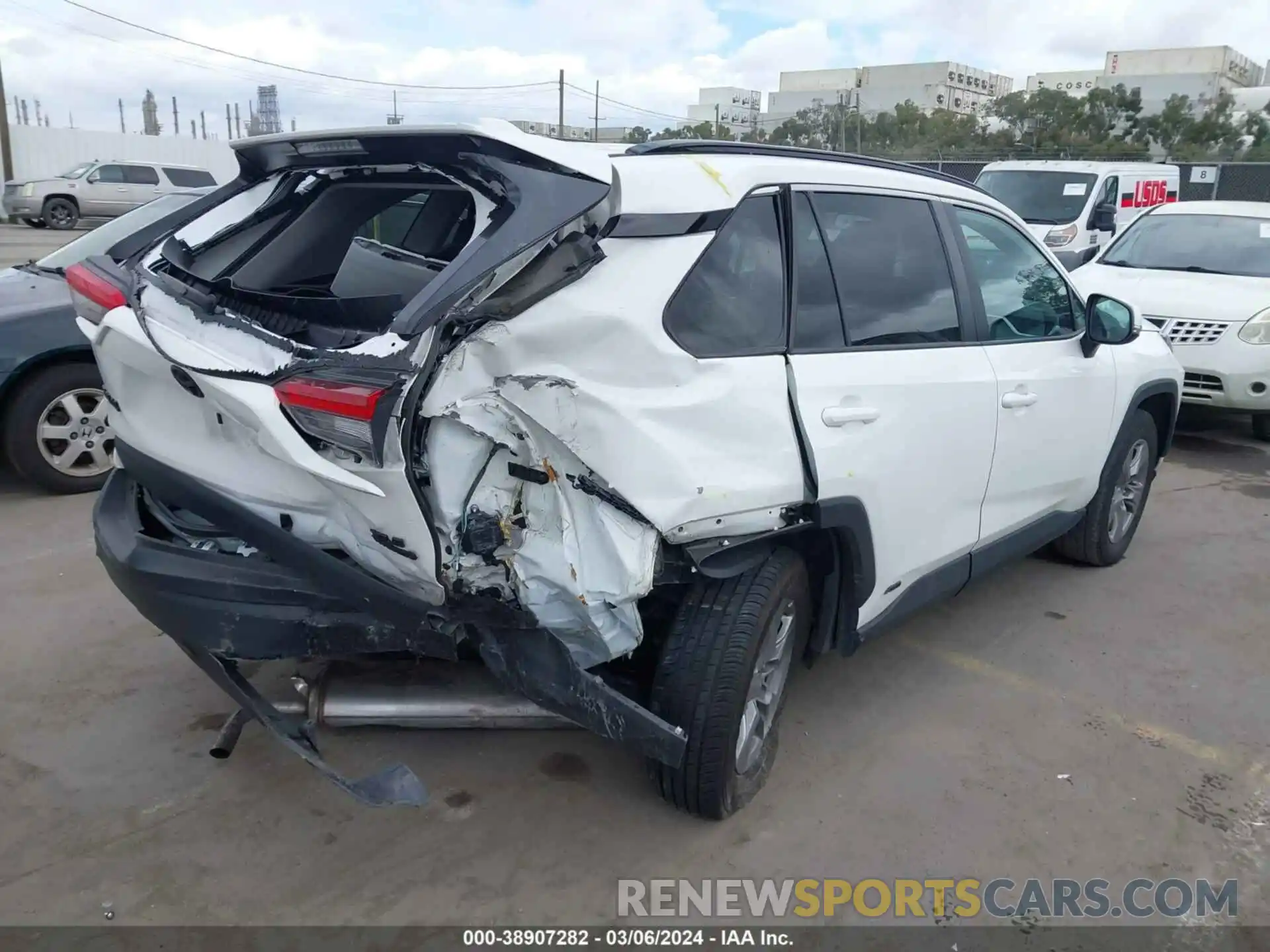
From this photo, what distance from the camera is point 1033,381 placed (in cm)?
385

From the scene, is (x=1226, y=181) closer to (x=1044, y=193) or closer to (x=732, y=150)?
(x=1044, y=193)

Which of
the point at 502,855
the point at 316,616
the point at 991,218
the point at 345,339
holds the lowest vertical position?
the point at 502,855

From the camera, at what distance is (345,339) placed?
2.52m

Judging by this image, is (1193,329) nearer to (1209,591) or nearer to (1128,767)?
(1209,591)

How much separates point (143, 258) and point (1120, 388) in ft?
13.1

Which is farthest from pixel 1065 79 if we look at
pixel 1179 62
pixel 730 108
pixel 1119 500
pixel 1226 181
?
pixel 1119 500

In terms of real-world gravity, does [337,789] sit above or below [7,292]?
below

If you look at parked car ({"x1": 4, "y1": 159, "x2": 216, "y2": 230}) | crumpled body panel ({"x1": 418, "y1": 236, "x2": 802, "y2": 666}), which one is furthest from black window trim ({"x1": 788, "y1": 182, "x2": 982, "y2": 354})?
parked car ({"x1": 4, "y1": 159, "x2": 216, "y2": 230})

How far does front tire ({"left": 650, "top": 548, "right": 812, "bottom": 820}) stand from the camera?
2729mm

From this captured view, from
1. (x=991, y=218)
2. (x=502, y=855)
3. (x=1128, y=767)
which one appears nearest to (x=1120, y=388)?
(x=991, y=218)

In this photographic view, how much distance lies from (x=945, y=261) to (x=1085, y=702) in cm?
175

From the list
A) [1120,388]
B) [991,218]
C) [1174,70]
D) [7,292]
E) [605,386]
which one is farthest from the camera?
[1174,70]

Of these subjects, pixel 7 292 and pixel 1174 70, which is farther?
pixel 1174 70

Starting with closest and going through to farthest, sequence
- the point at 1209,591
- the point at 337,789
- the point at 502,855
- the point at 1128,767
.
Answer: the point at 502,855
the point at 337,789
the point at 1128,767
the point at 1209,591
